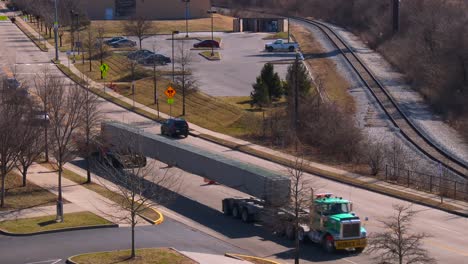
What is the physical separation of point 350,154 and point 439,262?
1857 centimetres

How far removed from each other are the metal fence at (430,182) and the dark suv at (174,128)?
1330 cm

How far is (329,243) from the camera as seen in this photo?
27516mm

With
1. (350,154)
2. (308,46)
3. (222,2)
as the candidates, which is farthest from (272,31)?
(350,154)

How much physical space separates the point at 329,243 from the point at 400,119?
28.1 meters

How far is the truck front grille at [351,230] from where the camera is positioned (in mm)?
27188

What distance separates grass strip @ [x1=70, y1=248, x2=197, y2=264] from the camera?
84.0 feet

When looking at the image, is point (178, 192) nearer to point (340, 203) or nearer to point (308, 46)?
point (340, 203)

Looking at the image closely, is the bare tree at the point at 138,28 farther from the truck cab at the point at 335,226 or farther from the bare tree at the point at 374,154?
the truck cab at the point at 335,226

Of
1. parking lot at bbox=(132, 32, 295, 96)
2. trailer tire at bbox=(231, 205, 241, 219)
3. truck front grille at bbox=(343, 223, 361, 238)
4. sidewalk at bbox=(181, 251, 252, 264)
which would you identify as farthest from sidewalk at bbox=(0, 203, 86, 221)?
parking lot at bbox=(132, 32, 295, 96)

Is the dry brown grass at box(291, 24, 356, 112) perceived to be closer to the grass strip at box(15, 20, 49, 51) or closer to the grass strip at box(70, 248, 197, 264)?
the grass strip at box(15, 20, 49, 51)

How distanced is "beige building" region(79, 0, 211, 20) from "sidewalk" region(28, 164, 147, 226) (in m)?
75.2

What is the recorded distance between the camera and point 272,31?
107 meters

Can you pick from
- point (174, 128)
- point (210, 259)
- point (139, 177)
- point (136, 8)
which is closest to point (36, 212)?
point (139, 177)

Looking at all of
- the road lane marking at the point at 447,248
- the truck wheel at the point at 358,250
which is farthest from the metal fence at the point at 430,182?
the truck wheel at the point at 358,250
